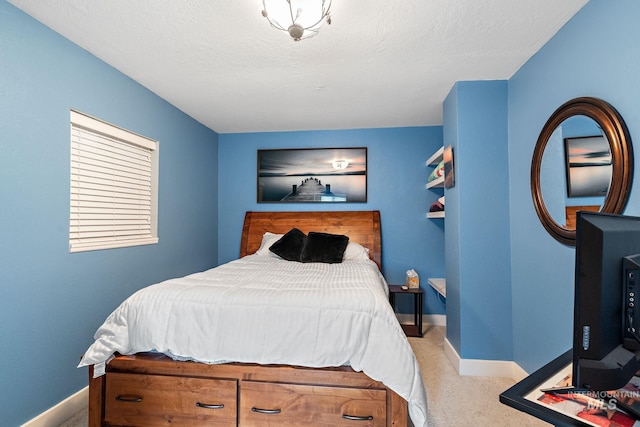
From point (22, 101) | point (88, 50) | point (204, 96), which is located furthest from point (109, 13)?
point (204, 96)

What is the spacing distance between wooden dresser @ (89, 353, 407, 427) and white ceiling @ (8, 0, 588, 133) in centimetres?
202

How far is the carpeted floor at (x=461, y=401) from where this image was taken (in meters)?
1.81

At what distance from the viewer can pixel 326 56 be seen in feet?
6.93

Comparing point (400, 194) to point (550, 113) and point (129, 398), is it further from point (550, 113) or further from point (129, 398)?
point (129, 398)

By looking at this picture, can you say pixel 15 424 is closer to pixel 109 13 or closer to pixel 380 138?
pixel 109 13

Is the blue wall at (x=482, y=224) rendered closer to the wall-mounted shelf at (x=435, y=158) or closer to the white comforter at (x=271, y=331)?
the wall-mounted shelf at (x=435, y=158)

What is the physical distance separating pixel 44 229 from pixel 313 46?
210cm

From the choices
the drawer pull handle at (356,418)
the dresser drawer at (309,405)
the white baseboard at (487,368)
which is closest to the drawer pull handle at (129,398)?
the dresser drawer at (309,405)

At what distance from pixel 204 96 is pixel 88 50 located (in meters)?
0.93

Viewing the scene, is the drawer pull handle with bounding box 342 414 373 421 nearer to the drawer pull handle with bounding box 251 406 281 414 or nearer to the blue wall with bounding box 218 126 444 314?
the drawer pull handle with bounding box 251 406 281 414

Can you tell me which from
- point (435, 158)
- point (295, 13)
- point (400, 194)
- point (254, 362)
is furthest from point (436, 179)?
point (254, 362)

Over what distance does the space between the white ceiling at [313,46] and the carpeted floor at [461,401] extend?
2486 millimetres

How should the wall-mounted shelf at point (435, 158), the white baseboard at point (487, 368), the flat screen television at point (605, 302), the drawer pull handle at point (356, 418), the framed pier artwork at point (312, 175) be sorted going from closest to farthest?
the flat screen television at point (605, 302) < the drawer pull handle at point (356, 418) < the white baseboard at point (487, 368) < the wall-mounted shelf at point (435, 158) < the framed pier artwork at point (312, 175)

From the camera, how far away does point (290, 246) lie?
127 inches
